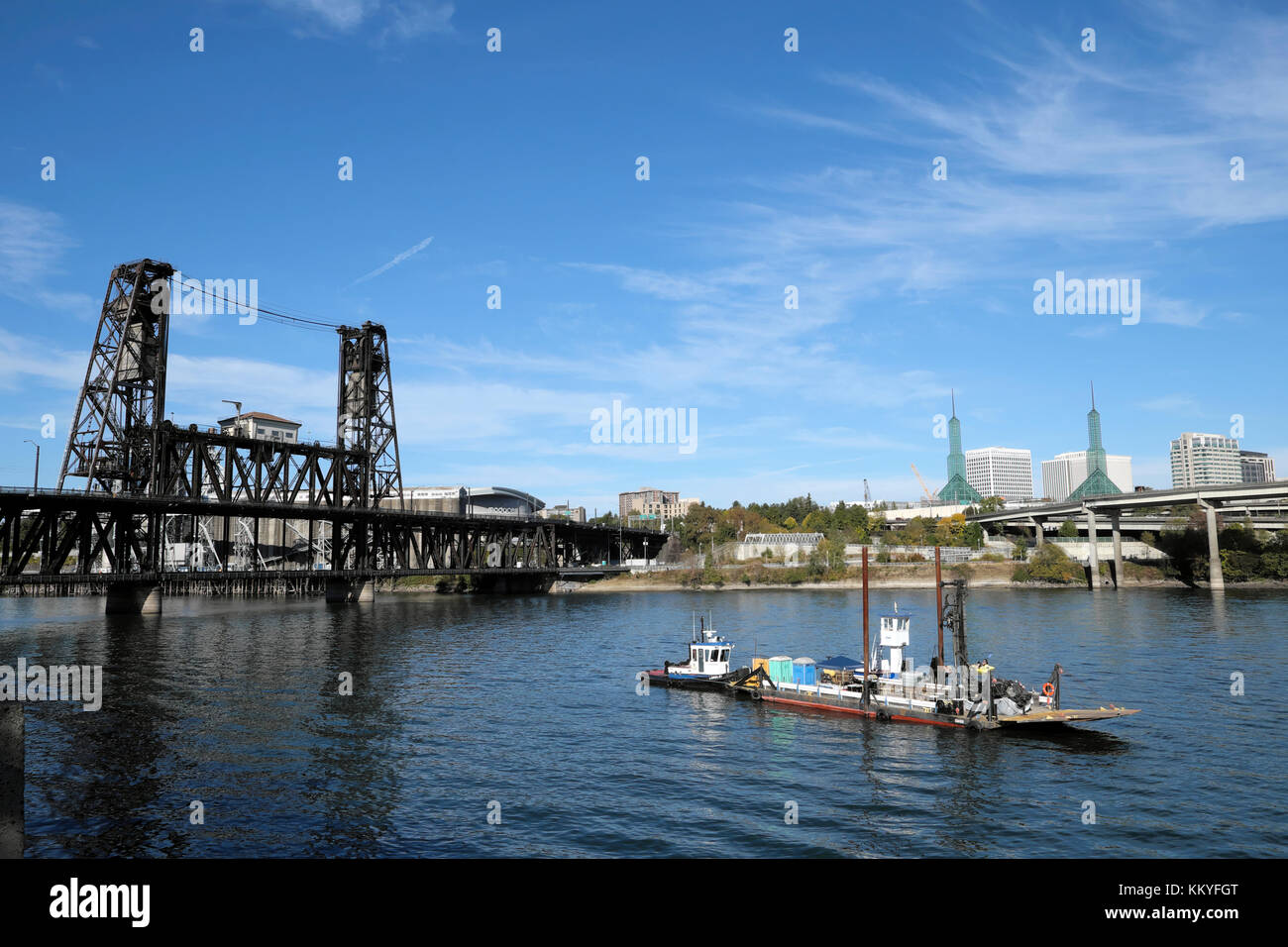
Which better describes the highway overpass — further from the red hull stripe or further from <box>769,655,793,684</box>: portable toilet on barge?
the red hull stripe

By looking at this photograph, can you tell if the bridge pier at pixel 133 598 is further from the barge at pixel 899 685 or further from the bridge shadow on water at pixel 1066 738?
the bridge shadow on water at pixel 1066 738

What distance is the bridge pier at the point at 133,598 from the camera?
107688mm

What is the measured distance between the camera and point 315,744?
41.5 meters

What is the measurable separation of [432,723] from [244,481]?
87.5 m

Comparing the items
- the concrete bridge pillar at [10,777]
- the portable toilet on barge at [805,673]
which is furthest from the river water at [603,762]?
the concrete bridge pillar at [10,777]

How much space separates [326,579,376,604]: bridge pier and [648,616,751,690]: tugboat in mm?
94842

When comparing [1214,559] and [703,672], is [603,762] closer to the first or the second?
[703,672]

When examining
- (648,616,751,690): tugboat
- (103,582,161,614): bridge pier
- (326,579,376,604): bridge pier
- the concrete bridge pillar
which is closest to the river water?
(648,616,751,690): tugboat

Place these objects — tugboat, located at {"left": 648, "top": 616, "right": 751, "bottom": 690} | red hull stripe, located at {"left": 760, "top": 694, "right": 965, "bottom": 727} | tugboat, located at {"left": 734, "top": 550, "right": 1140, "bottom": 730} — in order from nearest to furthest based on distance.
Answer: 1. tugboat, located at {"left": 734, "top": 550, "right": 1140, "bottom": 730}
2. red hull stripe, located at {"left": 760, "top": 694, "right": 965, "bottom": 727}
3. tugboat, located at {"left": 648, "top": 616, "right": 751, "bottom": 690}

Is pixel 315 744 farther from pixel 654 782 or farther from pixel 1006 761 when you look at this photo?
pixel 1006 761

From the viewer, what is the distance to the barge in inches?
1795

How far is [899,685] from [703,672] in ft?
52.1

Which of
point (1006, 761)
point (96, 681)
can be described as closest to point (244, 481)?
point (96, 681)

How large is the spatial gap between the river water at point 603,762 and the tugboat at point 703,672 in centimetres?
264
